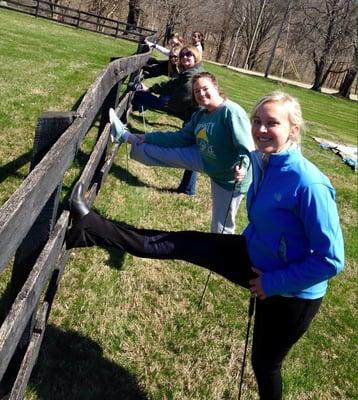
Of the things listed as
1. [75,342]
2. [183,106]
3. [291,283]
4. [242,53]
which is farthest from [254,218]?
[242,53]

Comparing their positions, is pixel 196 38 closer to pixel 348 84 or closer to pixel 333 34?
pixel 348 84

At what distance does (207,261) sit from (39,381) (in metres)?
1.36

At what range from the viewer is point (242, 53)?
220 ft

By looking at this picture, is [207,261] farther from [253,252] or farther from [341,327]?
[341,327]

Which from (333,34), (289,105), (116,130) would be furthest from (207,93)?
(333,34)

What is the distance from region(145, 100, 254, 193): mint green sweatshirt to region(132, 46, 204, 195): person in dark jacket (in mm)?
2042

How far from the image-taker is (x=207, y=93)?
4.67 m

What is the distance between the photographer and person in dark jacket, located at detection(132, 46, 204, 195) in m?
7.34

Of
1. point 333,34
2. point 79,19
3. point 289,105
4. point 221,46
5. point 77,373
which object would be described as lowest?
point 221,46

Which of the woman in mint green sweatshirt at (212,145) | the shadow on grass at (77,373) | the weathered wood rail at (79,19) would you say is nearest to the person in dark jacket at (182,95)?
the woman in mint green sweatshirt at (212,145)

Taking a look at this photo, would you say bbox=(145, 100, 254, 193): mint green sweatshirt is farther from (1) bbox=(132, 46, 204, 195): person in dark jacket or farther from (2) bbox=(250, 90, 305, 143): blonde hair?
(1) bbox=(132, 46, 204, 195): person in dark jacket

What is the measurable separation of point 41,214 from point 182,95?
5579 mm

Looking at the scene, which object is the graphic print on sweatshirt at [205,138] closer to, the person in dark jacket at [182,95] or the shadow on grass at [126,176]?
the person in dark jacket at [182,95]

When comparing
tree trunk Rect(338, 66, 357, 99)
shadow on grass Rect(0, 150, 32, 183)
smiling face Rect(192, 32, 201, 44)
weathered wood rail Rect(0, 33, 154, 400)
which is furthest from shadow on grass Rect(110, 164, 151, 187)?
tree trunk Rect(338, 66, 357, 99)
